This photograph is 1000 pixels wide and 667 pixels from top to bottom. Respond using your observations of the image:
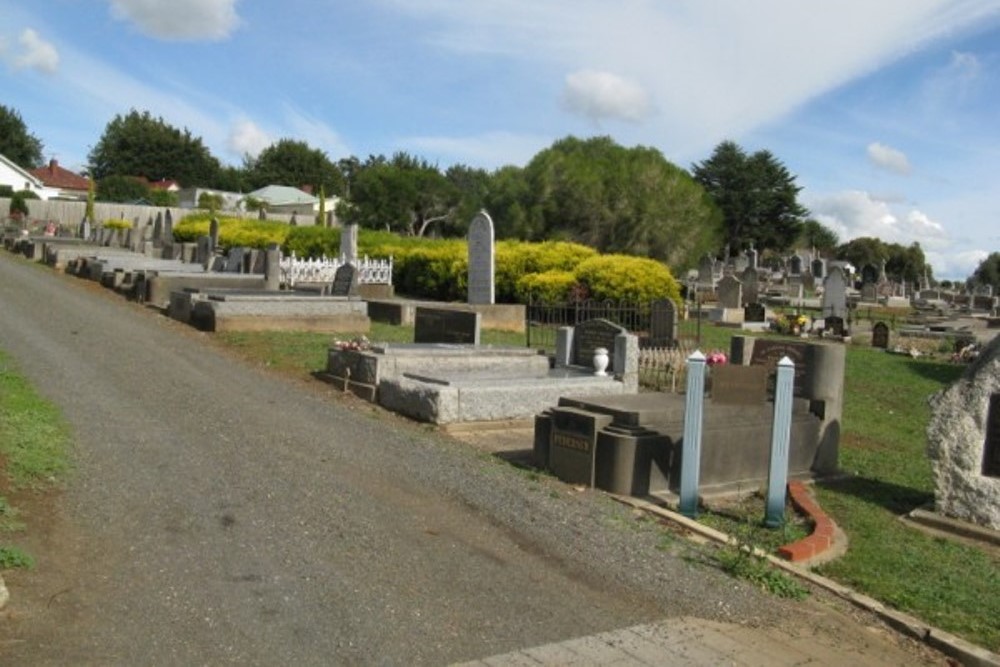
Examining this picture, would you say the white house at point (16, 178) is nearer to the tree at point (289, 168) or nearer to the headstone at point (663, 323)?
the tree at point (289, 168)

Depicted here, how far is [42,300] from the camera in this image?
18.7 meters

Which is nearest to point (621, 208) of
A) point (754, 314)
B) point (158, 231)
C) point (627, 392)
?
point (754, 314)

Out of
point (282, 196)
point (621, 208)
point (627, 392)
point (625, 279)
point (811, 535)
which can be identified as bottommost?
point (811, 535)

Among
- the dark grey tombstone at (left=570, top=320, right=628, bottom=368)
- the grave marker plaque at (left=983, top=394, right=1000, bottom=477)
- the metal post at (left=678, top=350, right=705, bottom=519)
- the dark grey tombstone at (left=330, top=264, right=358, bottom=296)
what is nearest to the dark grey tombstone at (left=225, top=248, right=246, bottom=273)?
the dark grey tombstone at (left=330, top=264, right=358, bottom=296)

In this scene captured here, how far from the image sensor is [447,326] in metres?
14.2

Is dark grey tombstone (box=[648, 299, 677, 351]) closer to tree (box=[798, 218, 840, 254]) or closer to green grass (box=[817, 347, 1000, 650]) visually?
green grass (box=[817, 347, 1000, 650])

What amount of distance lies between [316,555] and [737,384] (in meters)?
4.56

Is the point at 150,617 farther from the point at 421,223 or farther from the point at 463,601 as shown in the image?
the point at 421,223

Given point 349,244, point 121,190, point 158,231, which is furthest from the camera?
point 121,190

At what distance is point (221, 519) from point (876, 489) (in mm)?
6278

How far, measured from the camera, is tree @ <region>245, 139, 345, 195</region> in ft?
365

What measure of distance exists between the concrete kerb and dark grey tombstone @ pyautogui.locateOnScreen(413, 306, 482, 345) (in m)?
6.91

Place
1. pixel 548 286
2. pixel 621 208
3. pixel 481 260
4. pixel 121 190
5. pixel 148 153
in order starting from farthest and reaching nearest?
pixel 148 153, pixel 121 190, pixel 621 208, pixel 548 286, pixel 481 260

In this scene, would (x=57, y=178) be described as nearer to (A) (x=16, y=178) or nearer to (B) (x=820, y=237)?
(A) (x=16, y=178)
